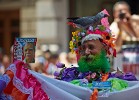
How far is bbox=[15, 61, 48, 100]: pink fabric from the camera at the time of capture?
15.1 feet

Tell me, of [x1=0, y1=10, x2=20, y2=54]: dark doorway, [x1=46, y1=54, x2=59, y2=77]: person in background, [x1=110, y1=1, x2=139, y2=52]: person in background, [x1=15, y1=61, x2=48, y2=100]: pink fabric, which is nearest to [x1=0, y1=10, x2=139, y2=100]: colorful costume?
[x1=15, y1=61, x2=48, y2=100]: pink fabric

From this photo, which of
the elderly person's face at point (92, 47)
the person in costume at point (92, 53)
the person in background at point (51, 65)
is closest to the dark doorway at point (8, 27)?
the person in background at point (51, 65)

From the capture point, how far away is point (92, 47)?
16.8 feet

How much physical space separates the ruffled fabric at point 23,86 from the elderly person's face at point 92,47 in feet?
2.19

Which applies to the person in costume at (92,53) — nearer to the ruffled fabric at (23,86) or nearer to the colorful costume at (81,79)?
the colorful costume at (81,79)

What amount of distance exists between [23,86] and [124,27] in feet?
12.3

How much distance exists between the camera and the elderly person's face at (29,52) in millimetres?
4716

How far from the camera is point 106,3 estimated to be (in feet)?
46.5

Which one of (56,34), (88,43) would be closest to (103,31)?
(88,43)

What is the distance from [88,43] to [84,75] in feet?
1.06

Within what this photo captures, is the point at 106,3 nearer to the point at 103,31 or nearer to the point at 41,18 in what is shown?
the point at 41,18

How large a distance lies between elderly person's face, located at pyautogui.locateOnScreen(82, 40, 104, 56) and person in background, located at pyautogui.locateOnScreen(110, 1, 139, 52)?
2810mm

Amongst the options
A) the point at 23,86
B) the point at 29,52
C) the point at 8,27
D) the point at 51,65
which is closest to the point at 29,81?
Answer: the point at 23,86

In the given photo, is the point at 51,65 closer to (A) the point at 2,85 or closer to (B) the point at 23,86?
(B) the point at 23,86
